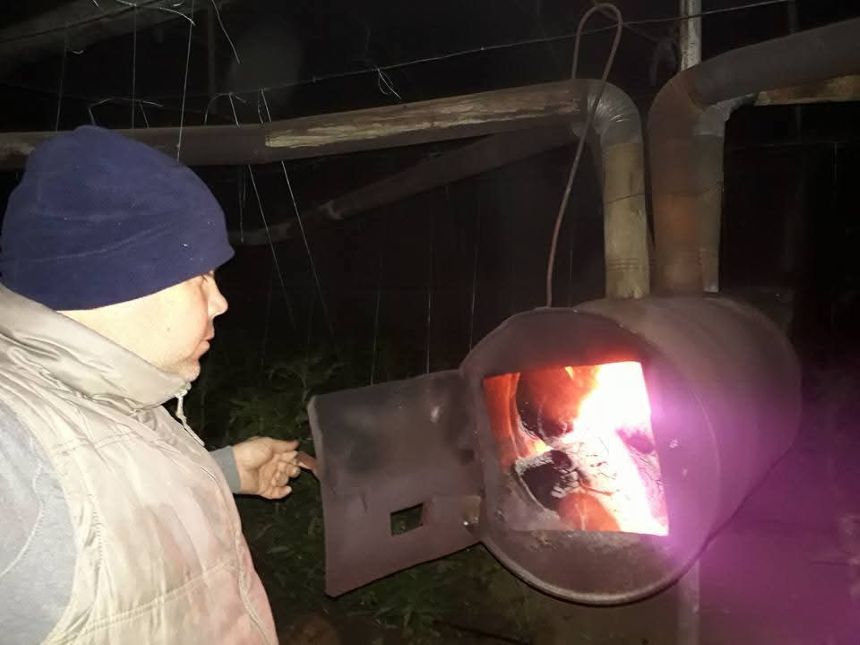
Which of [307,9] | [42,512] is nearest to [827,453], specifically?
[42,512]

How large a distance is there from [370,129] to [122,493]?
6.85ft

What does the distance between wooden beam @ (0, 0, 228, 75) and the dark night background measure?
0.26ft

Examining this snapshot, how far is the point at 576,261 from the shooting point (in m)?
4.17

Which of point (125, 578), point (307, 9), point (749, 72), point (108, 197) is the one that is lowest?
point (125, 578)

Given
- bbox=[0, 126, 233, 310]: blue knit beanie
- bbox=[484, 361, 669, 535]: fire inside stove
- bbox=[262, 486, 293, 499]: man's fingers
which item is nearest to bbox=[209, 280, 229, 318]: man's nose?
bbox=[0, 126, 233, 310]: blue knit beanie

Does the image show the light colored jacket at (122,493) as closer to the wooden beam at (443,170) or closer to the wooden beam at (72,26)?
the wooden beam at (443,170)

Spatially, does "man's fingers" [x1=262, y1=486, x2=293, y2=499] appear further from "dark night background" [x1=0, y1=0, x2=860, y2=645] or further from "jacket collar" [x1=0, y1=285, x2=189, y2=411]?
"dark night background" [x1=0, y1=0, x2=860, y2=645]

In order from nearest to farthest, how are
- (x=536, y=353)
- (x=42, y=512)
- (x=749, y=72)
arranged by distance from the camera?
1. (x=42, y=512)
2. (x=536, y=353)
3. (x=749, y=72)

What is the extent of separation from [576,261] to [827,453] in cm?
166

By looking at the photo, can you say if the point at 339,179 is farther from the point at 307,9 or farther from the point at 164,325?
the point at 164,325

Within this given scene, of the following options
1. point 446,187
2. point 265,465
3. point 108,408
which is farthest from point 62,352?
point 446,187

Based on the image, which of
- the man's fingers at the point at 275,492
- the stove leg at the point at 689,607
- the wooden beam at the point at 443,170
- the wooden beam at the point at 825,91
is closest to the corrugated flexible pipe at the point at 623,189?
the wooden beam at the point at 443,170

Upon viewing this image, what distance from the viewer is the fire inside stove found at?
7.93 feet

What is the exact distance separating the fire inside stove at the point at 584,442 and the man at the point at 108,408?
125 centimetres
